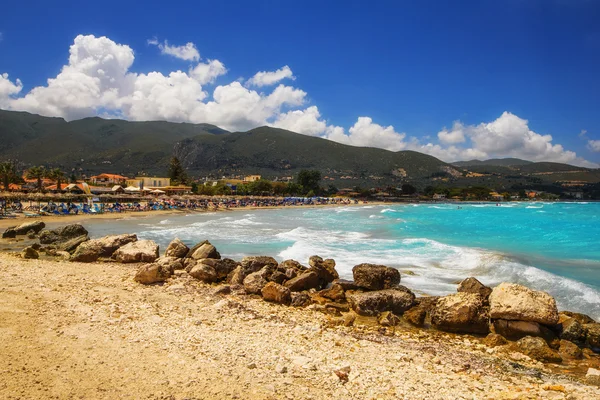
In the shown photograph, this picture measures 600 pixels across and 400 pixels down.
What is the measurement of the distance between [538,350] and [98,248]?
50.0 ft

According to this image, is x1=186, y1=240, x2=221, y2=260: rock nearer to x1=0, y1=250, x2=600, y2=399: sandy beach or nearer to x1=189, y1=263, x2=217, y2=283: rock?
x1=189, y1=263, x2=217, y2=283: rock

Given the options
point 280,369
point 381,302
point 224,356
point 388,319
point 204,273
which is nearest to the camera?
point 280,369

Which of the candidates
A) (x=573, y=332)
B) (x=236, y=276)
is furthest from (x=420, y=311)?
(x=236, y=276)

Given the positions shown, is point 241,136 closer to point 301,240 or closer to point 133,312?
point 301,240

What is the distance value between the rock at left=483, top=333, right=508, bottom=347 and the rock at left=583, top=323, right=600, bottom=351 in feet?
6.29

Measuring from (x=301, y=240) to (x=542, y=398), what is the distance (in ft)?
60.2

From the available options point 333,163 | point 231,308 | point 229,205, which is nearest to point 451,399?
point 231,308

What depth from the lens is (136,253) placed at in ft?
49.0

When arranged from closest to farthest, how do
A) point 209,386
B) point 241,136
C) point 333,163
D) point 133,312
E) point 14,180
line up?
point 209,386
point 133,312
point 14,180
point 333,163
point 241,136

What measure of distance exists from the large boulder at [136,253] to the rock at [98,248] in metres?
0.69

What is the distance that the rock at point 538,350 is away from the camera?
7184 millimetres

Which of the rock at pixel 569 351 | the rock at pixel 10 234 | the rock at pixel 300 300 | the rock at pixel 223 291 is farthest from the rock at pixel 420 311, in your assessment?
the rock at pixel 10 234

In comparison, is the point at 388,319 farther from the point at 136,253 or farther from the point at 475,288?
the point at 136,253

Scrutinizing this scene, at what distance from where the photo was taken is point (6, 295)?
846 cm
